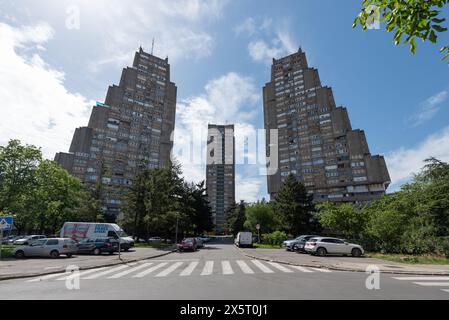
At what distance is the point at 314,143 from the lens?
96938mm

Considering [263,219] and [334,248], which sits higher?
[263,219]

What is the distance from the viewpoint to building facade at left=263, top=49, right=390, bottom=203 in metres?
88.8

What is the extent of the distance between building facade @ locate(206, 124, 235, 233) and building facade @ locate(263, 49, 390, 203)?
57.8 meters

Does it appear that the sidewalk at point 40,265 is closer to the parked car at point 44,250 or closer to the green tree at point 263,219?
the parked car at point 44,250

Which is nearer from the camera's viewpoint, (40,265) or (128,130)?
(40,265)

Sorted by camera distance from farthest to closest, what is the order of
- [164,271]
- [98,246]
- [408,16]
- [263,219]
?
1. [263,219]
2. [98,246]
3. [164,271]
4. [408,16]

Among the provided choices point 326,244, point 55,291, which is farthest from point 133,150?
point 55,291

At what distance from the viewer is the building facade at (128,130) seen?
299ft

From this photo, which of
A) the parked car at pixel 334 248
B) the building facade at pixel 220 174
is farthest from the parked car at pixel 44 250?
the building facade at pixel 220 174

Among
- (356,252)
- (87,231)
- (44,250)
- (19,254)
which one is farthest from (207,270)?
(87,231)

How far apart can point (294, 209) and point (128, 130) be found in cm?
7057

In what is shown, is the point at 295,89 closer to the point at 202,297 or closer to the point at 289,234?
the point at 289,234

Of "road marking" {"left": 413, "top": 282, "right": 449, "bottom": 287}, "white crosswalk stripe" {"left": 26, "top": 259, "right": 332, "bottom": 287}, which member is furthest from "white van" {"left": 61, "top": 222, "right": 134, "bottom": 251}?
"road marking" {"left": 413, "top": 282, "right": 449, "bottom": 287}

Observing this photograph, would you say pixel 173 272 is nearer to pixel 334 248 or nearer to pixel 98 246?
pixel 98 246
